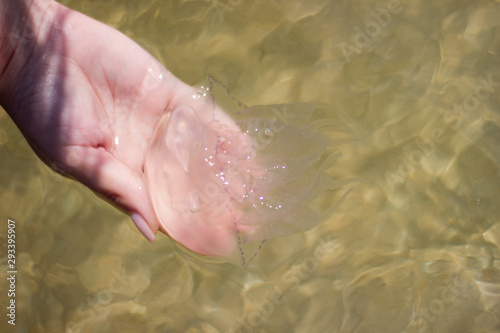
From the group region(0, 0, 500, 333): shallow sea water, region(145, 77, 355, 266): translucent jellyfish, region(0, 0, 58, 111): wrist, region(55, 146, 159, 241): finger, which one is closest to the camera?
region(55, 146, 159, 241): finger

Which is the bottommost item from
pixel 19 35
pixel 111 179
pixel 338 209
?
pixel 338 209

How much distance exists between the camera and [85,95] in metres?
2.67

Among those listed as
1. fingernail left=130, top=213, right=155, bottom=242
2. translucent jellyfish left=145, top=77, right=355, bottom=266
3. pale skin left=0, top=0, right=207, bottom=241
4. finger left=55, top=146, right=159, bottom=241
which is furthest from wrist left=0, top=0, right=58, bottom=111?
fingernail left=130, top=213, right=155, bottom=242

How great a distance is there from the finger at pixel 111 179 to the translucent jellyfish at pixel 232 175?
0.94 feet

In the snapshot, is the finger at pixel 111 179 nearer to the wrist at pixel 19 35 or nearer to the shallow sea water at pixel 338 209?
the wrist at pixel 19 35

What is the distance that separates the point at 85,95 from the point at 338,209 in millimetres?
1899

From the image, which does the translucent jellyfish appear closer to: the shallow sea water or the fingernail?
the fingernail

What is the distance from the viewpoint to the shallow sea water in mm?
3182

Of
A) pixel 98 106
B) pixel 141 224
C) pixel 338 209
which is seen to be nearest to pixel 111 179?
pixel 141 224

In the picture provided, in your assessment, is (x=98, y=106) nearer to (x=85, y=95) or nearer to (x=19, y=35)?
(x=85, y=95)

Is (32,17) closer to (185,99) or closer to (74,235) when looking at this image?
(185,99)

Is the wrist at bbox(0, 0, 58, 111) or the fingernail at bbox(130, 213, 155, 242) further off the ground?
the wrist at bbox(0, 0, 58, 111)

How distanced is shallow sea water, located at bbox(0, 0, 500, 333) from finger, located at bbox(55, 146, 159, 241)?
0.87 m

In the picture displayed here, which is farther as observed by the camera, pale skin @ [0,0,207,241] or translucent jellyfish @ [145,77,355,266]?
translucent jellyfish @ [145,77,355,266]
